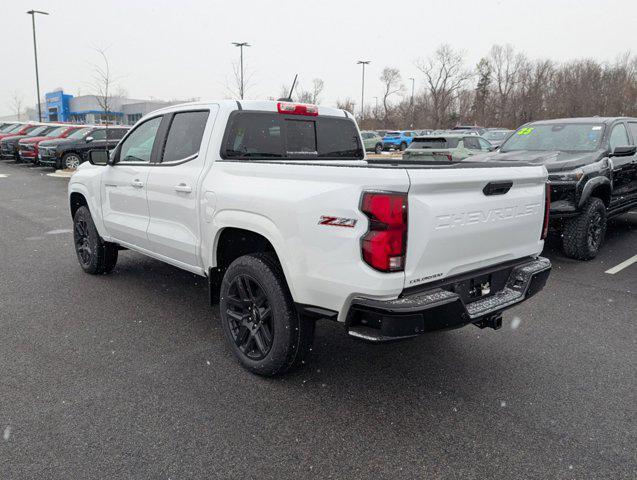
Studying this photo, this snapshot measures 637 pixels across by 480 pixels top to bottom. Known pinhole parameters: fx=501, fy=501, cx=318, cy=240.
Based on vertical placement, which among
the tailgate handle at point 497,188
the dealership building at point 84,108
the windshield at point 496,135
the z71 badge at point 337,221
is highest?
the dealership building at point 84,108

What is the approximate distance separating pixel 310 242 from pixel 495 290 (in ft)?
4.36

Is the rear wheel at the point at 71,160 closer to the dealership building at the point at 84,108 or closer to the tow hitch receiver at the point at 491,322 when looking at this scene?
the tow hitch receiver at the point at 491,322

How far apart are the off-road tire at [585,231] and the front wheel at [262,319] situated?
480 cm

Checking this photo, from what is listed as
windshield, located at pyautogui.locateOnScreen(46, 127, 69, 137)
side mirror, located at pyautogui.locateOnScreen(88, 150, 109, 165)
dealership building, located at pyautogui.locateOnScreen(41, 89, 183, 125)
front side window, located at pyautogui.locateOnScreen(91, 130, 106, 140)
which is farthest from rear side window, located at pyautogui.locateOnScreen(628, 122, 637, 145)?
dealership building, located at pyautogui.locateOnScreen(41, 89, 183, 125)

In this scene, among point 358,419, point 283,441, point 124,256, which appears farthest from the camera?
point 124,256

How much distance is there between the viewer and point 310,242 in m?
2.92

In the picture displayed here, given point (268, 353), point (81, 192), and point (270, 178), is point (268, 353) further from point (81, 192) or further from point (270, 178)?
point (81, 192)

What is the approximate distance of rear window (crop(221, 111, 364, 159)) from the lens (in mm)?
3998

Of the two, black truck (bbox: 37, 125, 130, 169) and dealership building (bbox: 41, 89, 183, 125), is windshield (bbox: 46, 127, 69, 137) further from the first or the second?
dealership building (bbox: 41, 89, 183, 125)

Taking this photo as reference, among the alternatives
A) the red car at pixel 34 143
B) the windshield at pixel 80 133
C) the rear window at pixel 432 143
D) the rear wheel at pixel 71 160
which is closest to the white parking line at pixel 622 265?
the rear window at pixel 432 143

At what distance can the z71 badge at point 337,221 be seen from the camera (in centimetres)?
271

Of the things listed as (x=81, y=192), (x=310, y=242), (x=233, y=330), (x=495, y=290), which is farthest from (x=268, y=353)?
(x=81, y=192)

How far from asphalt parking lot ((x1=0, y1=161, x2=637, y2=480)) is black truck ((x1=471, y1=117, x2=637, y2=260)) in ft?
5.35

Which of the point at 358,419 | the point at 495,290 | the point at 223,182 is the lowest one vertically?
the point at 358,419
